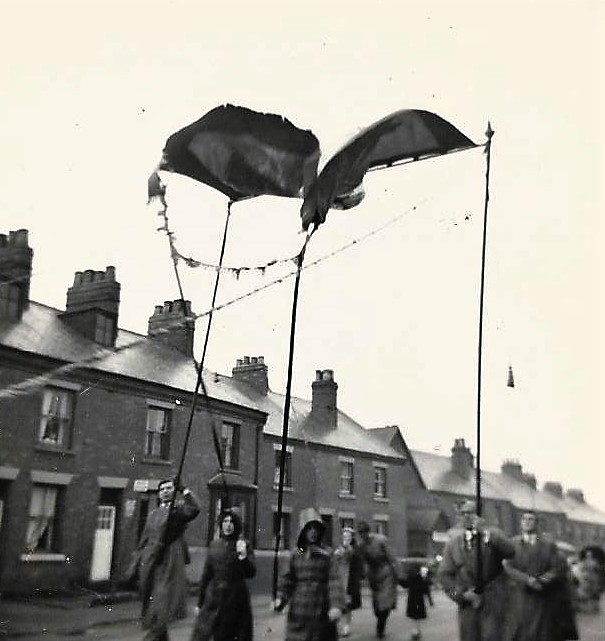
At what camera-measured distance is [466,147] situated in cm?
512

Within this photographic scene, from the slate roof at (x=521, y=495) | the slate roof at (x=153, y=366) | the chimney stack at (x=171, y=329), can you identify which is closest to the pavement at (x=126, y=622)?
the slate roof at (x=521, y=495)

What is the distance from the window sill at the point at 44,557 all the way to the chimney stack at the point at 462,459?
4.05m

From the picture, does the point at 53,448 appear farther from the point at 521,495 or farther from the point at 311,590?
the point at 521,495

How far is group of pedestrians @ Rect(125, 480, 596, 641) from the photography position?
4035mm

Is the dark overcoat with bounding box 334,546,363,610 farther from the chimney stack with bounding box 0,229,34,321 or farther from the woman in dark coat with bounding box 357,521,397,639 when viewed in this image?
the chimney stack with bounding box 0,229,34,321

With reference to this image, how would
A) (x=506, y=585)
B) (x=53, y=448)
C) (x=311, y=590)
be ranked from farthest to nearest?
(x=53, y=448)
(x=506, y=585)
(x=311, y=590)

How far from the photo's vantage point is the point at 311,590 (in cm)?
402

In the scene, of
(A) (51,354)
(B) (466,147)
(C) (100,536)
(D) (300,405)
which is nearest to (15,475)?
(C) (100,536)

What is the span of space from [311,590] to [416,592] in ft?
4.15

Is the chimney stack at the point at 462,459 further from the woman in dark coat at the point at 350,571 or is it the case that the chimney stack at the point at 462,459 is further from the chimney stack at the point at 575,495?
the woman in dark coat at the point at 350,571

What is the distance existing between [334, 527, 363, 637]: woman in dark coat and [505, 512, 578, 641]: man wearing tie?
972 mm

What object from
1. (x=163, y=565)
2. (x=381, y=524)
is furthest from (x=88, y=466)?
(x=163, y=565)

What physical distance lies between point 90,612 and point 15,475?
5.33ft

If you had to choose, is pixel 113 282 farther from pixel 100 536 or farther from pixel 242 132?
pixel 242 132
